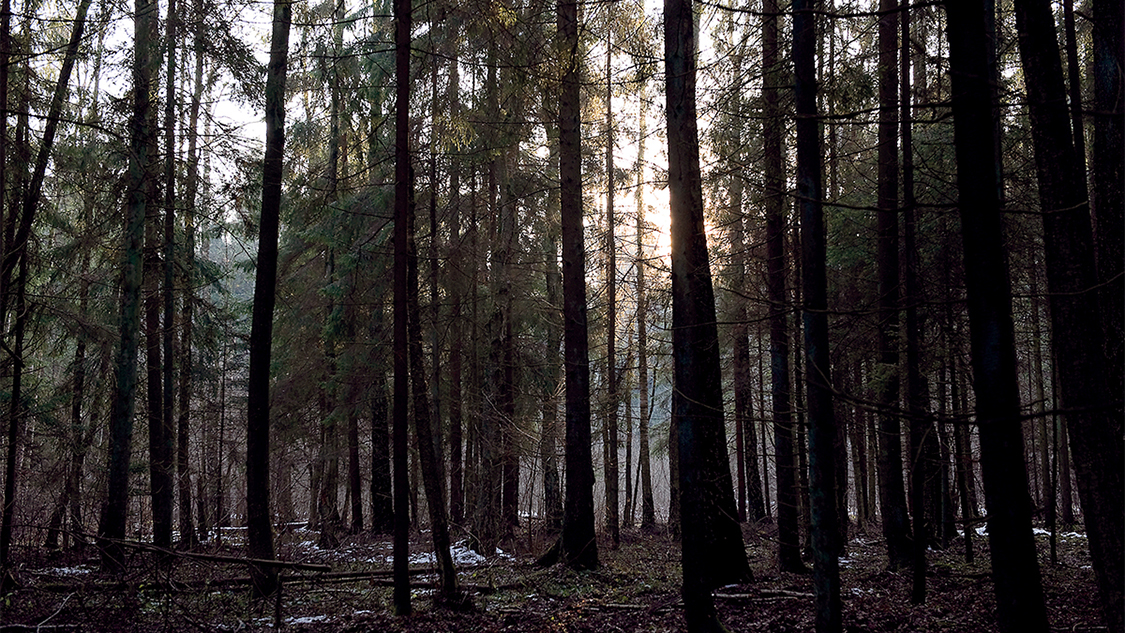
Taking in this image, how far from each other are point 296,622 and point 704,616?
5498mm

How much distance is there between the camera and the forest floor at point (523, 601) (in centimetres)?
809

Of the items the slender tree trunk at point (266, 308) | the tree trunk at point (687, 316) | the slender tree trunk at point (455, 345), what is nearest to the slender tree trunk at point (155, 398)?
the slender tree trunk at point (266, 308)

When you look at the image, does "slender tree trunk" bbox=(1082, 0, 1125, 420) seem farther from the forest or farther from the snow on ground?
the snow on ground

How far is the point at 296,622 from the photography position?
29.4 feet

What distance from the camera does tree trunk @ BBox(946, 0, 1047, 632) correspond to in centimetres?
385

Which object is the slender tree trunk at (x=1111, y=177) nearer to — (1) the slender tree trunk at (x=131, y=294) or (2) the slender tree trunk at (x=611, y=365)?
(2) the slender tree trunk at (x=611, y=365)

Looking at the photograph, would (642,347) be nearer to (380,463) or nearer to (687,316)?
(380,463)

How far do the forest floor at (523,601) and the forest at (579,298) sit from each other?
9 cm

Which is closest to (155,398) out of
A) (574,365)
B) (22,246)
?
(22,246)

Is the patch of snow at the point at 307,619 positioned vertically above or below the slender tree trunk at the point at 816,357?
below

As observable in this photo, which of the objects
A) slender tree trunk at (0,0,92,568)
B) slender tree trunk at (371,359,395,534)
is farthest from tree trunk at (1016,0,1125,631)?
slender tree trunk at (371,359,395,534)

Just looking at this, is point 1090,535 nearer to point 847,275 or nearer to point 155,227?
point 847,275

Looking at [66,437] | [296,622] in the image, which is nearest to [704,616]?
[296,622]

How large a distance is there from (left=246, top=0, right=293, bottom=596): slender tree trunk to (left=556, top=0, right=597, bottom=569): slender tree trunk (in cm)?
453
